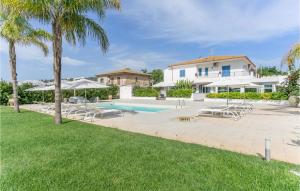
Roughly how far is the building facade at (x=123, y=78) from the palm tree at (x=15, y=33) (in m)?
30.5

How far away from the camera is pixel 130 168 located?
4.93m

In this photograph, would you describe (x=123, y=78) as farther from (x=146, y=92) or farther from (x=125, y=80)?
(x=146, y=92)

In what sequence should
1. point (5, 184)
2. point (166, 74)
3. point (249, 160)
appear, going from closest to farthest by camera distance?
point (5, 184) < point (249, 160) < point (166, 74)

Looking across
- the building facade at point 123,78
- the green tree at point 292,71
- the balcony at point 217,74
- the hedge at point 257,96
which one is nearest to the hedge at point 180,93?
the hedge at point 257,96

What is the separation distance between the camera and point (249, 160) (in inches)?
217

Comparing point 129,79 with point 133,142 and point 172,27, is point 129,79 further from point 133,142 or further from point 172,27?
point 133,142

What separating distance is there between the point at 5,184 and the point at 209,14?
788 inches

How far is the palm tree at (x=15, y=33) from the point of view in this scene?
45.8 ft

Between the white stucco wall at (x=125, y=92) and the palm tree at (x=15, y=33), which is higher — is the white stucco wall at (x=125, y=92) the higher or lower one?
the lower one

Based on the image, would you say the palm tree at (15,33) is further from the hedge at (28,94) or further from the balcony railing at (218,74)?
the balcony railing at (218,74)

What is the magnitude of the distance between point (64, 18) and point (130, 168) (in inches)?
358

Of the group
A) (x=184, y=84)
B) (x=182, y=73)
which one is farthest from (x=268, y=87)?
(x=182, y=73)

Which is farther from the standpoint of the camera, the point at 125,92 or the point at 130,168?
the point at 125,92

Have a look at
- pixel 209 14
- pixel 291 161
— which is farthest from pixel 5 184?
pixel 209 14
